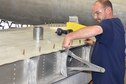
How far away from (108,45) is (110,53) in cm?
6

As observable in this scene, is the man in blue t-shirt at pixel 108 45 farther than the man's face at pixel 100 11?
No

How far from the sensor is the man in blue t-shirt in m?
1.69

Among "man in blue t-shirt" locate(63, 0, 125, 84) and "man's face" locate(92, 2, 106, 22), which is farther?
"man's face" locate(92, 2, 106, 22)

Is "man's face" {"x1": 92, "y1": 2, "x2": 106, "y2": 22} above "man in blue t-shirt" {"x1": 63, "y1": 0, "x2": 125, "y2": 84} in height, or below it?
above

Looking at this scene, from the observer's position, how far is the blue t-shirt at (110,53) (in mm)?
1727

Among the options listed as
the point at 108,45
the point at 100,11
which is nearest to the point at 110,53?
the point at 108,45

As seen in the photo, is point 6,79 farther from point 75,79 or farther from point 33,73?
point 75,79

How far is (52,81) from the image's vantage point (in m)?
1.72

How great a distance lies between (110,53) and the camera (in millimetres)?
1806

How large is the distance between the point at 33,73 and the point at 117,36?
0.58m

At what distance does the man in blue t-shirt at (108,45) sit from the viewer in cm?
169

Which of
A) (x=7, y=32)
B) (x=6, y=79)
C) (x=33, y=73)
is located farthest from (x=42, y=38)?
(x=6, y=79)

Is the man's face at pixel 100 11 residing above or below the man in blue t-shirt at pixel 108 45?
above

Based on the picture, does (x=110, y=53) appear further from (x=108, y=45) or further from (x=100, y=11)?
(x=100, y=11)
